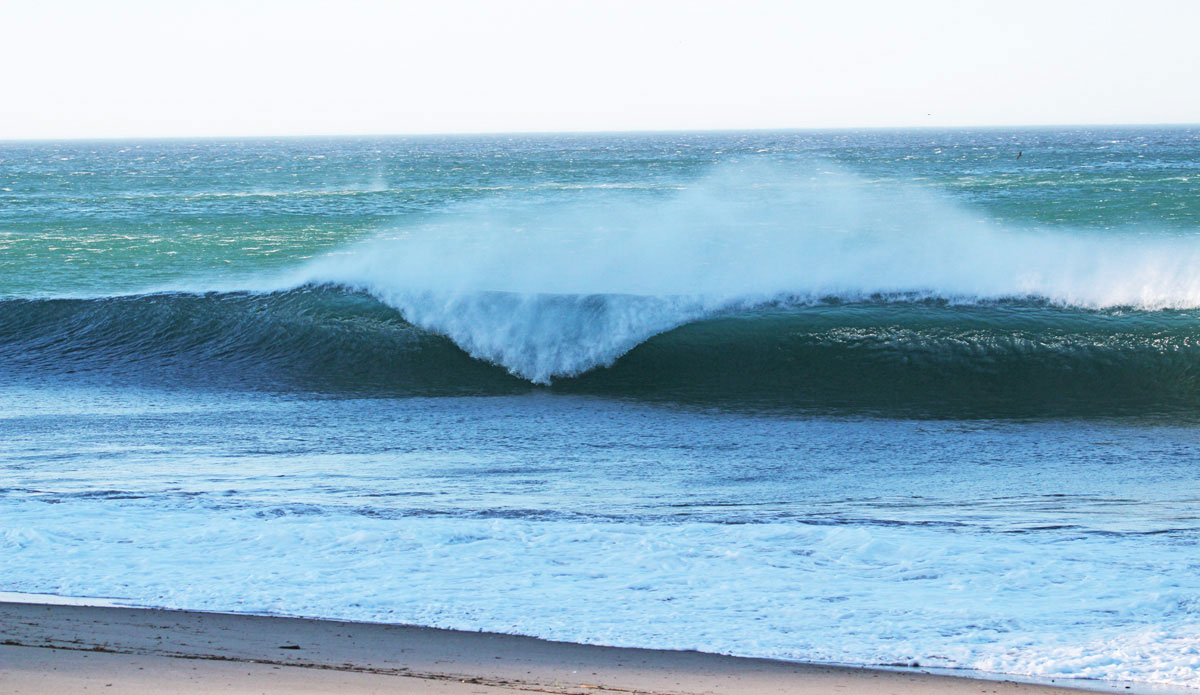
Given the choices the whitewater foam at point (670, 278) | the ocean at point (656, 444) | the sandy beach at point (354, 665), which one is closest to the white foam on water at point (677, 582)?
the ocean at point (656, 444)

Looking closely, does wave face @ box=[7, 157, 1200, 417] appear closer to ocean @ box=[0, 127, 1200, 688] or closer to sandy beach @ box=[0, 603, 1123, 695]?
ocean @ box=[0, 127, 1200, 688]

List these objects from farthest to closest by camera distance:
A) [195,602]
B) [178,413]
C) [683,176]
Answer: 1. [683,176]
2. [178,413]
3. [195,602]

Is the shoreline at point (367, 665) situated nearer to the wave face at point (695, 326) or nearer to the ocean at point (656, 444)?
the ocean at point (656, 444)

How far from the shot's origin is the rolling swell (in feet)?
31.9

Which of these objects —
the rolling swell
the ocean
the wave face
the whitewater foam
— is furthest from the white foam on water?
the whitewater foam

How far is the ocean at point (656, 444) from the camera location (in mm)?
4480

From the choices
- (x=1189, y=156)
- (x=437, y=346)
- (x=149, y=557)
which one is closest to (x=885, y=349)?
(x=437, y=346)

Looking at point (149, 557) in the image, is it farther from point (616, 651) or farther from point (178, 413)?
point (178, 413)

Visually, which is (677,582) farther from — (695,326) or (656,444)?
(695,326)

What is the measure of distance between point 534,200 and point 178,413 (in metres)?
29.9

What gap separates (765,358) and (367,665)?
7575 mm

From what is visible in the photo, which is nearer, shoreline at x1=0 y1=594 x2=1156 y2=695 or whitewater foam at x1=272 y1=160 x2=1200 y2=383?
shoreline at x1=0 y1=594 x2=1156 y2=695

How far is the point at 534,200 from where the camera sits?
3859cm

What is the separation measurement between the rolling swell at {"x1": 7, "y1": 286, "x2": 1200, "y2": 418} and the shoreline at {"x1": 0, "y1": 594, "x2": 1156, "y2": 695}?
5.79 metres
